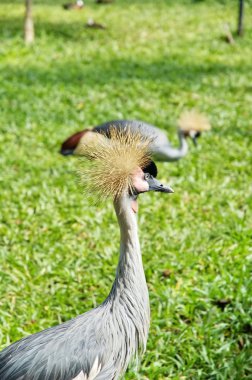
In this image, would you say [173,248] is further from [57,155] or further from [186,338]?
[57,155]

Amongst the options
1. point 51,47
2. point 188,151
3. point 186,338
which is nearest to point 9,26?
point 51,47

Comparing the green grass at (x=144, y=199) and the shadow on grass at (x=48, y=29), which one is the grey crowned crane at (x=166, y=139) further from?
the shadow on grass at (x=48, y=29)

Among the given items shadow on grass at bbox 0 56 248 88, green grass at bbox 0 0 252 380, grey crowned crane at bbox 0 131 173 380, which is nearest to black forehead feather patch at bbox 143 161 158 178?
grey crowned crane at bbox 0 131 173 380

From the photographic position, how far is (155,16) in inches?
468

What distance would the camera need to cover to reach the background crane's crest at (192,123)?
19.4 ft

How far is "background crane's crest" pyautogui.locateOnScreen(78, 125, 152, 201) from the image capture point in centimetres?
232

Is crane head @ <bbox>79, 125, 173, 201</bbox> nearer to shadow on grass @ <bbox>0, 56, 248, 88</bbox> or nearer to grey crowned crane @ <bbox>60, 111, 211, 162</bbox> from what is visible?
grey crowned crane @ <bbox>60, 111, 211, 162</bbox>

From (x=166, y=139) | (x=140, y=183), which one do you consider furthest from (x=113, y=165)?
(x=166, y=139)

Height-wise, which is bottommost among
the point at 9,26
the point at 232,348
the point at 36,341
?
the point at 232,348

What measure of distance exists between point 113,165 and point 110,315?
609 mm

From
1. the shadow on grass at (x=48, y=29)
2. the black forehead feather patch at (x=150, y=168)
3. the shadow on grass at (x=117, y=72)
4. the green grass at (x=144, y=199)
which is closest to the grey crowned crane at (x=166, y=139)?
the green grass at (x=144, y=199)

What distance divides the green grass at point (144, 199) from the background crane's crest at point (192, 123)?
0.96 ft

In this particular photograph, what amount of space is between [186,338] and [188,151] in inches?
118

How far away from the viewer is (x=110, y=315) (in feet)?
8.01
